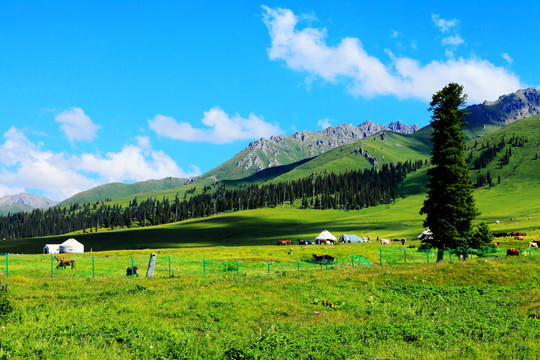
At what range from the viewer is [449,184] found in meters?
44.7

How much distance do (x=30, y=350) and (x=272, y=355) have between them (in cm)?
823

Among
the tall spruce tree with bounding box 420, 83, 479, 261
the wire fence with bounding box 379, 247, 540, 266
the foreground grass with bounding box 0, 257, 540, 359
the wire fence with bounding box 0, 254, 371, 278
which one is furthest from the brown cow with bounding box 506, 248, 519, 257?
the foreground grass with bounding box 0, 257, 540, 359

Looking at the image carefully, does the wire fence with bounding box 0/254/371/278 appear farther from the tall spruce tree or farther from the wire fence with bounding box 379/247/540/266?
the tall spruce tree

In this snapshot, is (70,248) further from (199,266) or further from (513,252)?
(513,252)

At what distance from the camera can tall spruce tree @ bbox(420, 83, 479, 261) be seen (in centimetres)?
4444

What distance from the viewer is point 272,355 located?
12.2 metres

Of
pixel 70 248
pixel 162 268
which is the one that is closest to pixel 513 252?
pixel 162 268

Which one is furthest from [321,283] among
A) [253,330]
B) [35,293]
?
[35,293]

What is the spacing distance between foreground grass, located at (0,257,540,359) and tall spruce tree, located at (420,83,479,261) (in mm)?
15021

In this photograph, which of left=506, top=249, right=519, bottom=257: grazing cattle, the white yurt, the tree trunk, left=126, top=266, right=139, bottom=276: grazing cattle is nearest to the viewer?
left=126, top=266, right=139, bottom=276: grazing cattle

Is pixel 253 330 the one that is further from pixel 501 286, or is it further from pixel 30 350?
pixel 501 286

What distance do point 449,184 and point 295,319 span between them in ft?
112

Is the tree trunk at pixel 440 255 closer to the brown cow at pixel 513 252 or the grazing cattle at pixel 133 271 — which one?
the brown cow at pixel 513 252

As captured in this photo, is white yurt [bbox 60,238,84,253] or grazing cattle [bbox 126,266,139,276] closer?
grazing cattle [bbox 126,266,139,276]
